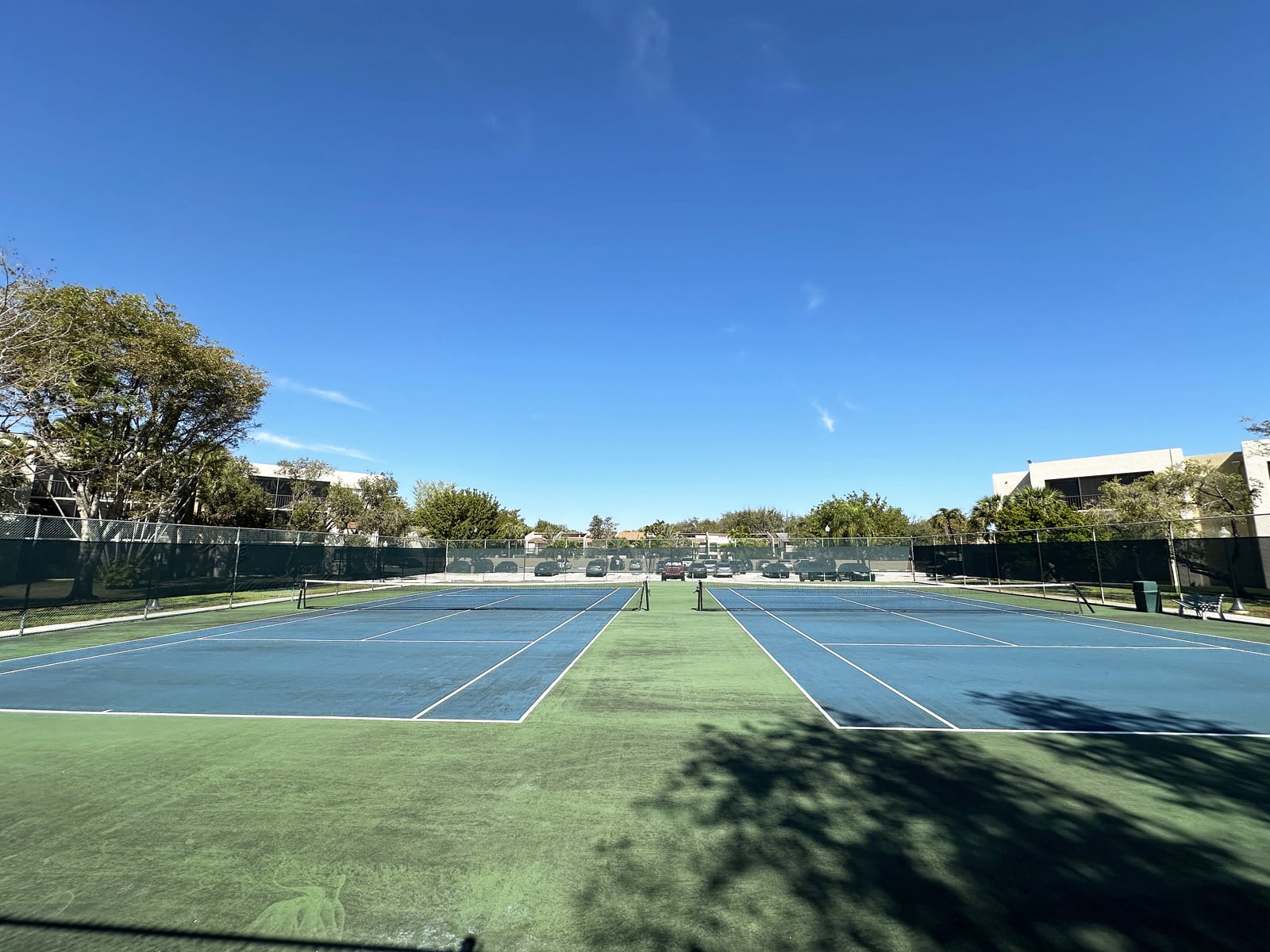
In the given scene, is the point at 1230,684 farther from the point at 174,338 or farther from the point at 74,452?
the point at 74,452

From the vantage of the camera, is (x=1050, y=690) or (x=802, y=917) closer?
(x=802, y=917)

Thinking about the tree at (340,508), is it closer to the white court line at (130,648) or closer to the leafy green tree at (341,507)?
the leafy green tree at (341,507)

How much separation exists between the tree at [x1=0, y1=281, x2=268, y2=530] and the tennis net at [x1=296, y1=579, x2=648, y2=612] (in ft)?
34.3

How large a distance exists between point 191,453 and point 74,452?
660cm

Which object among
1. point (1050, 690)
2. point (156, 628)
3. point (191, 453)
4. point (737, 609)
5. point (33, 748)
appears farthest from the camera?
point (191, 453)

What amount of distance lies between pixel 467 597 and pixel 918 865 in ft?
96.1

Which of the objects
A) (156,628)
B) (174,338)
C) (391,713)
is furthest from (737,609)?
(174,338)

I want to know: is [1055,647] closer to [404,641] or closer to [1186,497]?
[404,641]

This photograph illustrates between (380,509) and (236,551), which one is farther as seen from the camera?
(380,509)

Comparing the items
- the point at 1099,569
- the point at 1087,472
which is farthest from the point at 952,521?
the point at 1099,569

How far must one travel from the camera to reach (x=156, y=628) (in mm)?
18312

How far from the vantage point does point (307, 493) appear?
61.0 meters

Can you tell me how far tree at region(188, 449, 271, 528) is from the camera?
4491 centimetres

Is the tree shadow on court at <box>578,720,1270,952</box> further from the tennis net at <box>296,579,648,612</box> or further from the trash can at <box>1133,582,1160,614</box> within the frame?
the trash can at <box>1133,582,1160,614</box>
